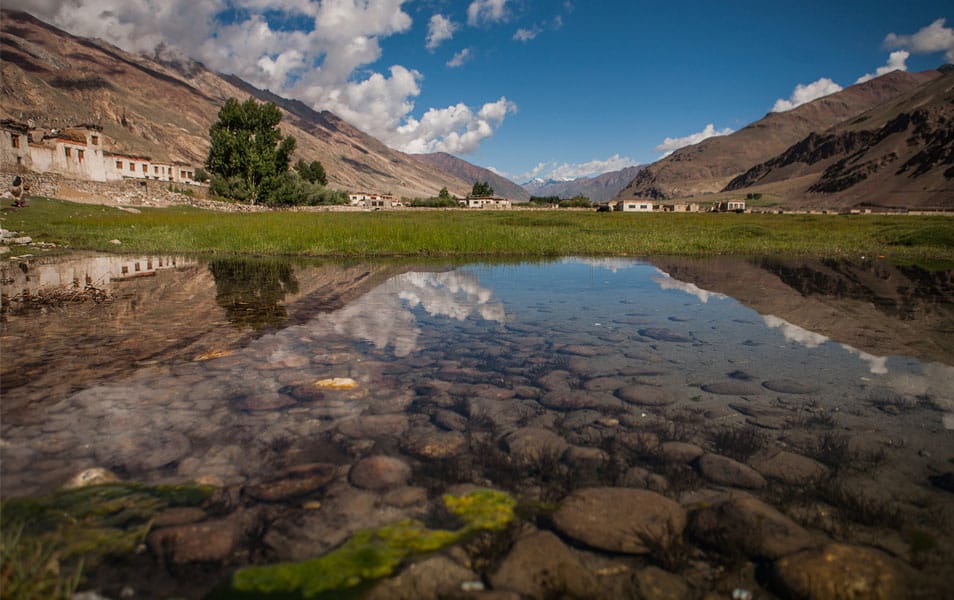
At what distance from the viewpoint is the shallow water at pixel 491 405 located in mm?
3377

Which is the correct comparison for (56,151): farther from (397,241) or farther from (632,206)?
(632,206)

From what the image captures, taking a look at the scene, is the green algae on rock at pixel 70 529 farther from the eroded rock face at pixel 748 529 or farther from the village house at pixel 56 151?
the village house at pixel 56 151

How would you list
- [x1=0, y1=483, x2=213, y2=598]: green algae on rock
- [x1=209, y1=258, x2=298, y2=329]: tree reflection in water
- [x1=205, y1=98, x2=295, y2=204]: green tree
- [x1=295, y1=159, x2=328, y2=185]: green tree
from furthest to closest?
[x1=295, y1=159, x2=328, y2=185]: green tree
[x1=205, y1=98, x2=295, y2=204]: green tree
[x1=209, y1=258, x2=298, y2=329]: tree reflection in water
[x1=0, y1=483, x2=213, y2=598]: green algae on rock

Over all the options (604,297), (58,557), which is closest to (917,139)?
(604,297)

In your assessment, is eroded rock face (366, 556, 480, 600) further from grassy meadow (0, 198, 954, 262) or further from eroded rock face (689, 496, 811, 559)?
grassy meadow (0, 198, 954, 262)

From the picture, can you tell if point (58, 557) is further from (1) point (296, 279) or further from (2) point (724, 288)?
(2) point (724, 288)

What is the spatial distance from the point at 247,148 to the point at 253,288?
194 ft

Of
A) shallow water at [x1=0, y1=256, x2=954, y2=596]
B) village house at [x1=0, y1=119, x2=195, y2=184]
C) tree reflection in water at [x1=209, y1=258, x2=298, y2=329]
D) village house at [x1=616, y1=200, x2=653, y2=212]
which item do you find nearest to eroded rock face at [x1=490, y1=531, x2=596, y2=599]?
shallow water at [x1=0, y1=256, x2=954, y2=596]

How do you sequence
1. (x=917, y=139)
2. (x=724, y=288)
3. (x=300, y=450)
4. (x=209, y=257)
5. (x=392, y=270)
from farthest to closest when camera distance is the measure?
(x=917, y=139), (x=209, y=257), (x=392, y=270), (x=724, y=288), (x=300, y=450)

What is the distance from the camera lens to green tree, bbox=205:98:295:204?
A: 63.4 m

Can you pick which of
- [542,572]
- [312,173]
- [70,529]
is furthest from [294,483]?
[312,173]

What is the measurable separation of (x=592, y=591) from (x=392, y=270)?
14471 mm

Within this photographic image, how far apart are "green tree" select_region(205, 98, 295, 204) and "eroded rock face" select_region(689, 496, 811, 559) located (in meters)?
69.3

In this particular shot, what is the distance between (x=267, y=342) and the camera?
285 inches
